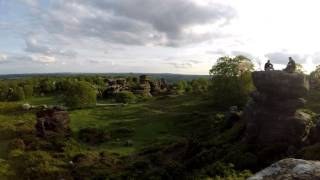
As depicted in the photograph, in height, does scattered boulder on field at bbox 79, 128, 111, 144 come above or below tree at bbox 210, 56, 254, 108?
Answer: below

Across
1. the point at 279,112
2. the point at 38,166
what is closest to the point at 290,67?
the point at 279,112

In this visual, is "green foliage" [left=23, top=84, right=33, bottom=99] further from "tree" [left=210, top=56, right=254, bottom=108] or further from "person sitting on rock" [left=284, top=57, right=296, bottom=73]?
"person sitting on rock" [left=284, top=57, right=296, bottom=73]

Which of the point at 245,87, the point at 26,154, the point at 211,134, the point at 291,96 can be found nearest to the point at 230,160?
the point at 291,96

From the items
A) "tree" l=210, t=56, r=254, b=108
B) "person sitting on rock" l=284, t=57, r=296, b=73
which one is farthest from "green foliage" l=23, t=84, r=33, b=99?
"person sitting on rock" l=284, t=57, r=296, b=73

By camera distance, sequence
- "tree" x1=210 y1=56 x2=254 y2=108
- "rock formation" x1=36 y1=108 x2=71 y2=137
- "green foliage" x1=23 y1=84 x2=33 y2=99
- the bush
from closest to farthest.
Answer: "rock formation" x1=36 y1=108 x2=71 y2=137, "tree" x1=210 y1=56 x2=254 y2=108, the bush, "green foliage" x1=23 y1=84 x2=33 y2=99

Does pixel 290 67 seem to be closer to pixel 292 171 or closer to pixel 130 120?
pixel 292 171

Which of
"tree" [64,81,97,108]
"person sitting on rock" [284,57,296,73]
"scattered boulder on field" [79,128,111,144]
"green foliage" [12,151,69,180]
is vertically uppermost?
"person sitting on rock" [284,57,296,73]
